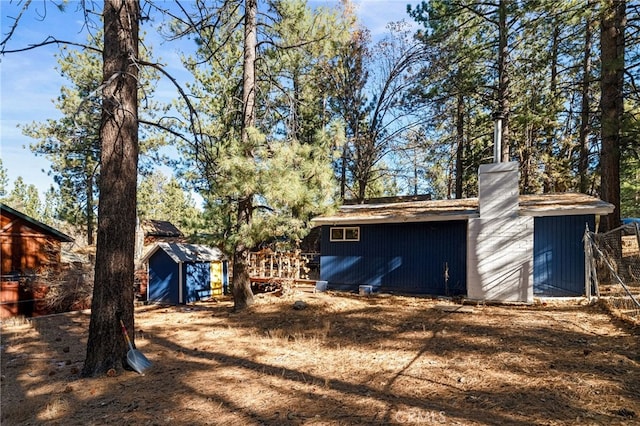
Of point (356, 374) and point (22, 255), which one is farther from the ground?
point (22, 255)

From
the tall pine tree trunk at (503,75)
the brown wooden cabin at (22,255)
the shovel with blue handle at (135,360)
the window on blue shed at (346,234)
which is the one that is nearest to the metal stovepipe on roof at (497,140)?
the tall pine tree trunk at (503,75)

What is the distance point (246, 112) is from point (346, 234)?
5625mm

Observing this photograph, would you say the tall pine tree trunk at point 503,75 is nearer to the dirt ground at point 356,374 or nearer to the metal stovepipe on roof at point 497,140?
the metal stovepipe on roof at point 497,140

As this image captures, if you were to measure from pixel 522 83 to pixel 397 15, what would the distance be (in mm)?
7650

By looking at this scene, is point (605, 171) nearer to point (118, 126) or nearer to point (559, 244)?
point (559, 244)

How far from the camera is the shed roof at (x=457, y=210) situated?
9500mm

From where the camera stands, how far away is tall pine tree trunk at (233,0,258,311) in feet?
31.1

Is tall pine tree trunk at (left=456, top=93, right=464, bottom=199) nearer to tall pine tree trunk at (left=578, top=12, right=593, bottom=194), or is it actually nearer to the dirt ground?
tall pine tree trunk at (left=578, top=12, right=593, bottom=194)

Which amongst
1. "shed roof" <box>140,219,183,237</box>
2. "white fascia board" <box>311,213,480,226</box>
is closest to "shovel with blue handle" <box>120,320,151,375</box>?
"white fascia board" <box>311,213,480,226</box>

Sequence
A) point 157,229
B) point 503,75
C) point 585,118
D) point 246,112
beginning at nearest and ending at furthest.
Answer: point 246,112 → point 503,75 → point 585,118 → point 157,229

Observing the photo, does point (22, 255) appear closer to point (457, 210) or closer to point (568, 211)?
point (457, 210)

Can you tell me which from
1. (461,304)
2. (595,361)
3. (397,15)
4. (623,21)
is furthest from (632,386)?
(397,15)

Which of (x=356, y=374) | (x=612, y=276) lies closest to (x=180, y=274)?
(x=356, y=374)

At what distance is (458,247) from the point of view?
11.0 m
